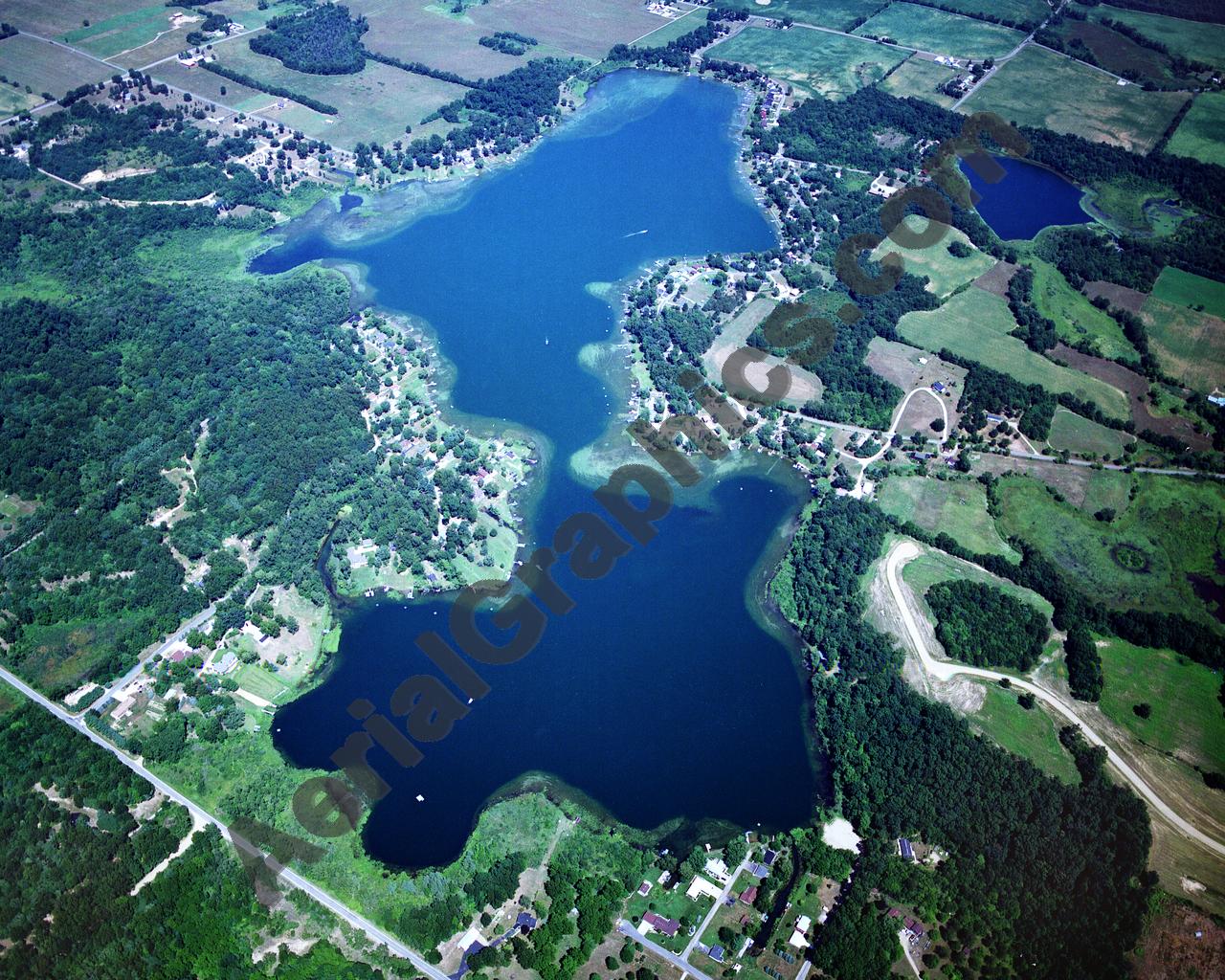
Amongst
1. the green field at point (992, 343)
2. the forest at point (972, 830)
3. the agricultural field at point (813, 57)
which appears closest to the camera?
the forest at point (972, 830)

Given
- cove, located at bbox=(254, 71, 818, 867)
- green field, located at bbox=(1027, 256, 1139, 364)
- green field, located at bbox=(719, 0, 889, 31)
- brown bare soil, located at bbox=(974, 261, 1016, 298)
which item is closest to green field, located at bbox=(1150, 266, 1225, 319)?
green field, located at bbox=(1027, 256, 1139, 364)

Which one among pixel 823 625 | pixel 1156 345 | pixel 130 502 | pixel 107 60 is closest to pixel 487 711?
pixel 823 625

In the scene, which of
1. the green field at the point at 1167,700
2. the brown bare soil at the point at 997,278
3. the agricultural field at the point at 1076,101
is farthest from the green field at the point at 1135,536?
the agricultural field at the point at 1076,101

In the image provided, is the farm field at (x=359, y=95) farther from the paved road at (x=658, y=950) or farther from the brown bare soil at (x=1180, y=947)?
the brown bare soil at (x=1180, y=947)

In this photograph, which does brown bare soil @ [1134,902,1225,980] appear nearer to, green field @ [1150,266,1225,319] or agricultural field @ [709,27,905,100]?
green field @ [1150,266,1225,319]

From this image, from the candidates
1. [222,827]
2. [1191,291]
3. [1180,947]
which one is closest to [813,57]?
[1191,291]

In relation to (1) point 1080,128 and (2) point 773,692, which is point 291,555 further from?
(1) point 1080,128

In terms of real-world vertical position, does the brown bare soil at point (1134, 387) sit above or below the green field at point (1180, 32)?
below
